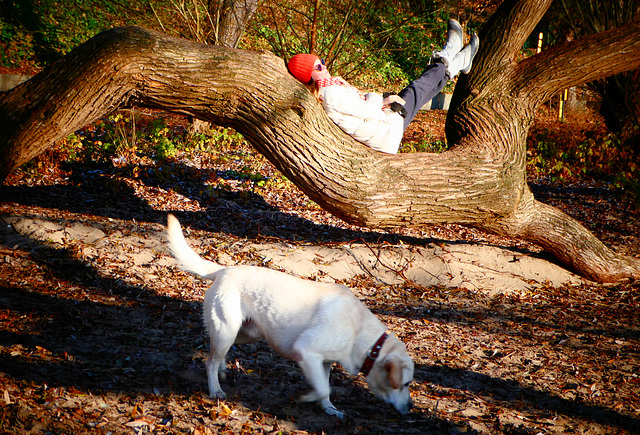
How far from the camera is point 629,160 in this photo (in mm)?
9914

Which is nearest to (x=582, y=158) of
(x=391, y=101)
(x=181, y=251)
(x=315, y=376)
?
(x=391, y=101)

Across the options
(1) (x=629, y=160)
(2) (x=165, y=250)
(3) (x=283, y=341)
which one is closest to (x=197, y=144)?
(2) (x=165, y=250)

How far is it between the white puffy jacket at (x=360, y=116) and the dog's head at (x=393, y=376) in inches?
104

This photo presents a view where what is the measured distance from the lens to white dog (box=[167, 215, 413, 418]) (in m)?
3.03

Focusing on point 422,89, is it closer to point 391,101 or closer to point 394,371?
point 391,101

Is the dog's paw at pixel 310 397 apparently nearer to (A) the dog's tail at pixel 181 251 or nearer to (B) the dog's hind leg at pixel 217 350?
(B) the dog's hind leg at pixel 217 350

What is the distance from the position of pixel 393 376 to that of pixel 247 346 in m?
1.58

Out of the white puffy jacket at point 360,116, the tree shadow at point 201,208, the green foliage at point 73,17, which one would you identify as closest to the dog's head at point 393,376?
the white puffy jacket at point 360,116

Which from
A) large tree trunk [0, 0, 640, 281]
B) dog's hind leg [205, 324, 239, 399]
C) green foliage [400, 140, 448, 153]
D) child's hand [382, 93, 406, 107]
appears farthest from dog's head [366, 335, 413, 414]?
green foliage [400, 140, 448, 153]

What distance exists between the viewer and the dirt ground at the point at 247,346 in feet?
10.1

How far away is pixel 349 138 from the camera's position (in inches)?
194

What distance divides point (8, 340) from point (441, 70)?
5379 mm

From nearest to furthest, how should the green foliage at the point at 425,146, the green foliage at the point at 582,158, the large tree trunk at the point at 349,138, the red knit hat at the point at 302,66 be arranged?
the large tree trunk at the point at 349,138 < the red knit hat at the point at 302,66 < the green foliage at the point at 582,158 < the green foliage at the point at 425,146

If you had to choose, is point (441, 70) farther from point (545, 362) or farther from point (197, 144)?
point (197, 144)
